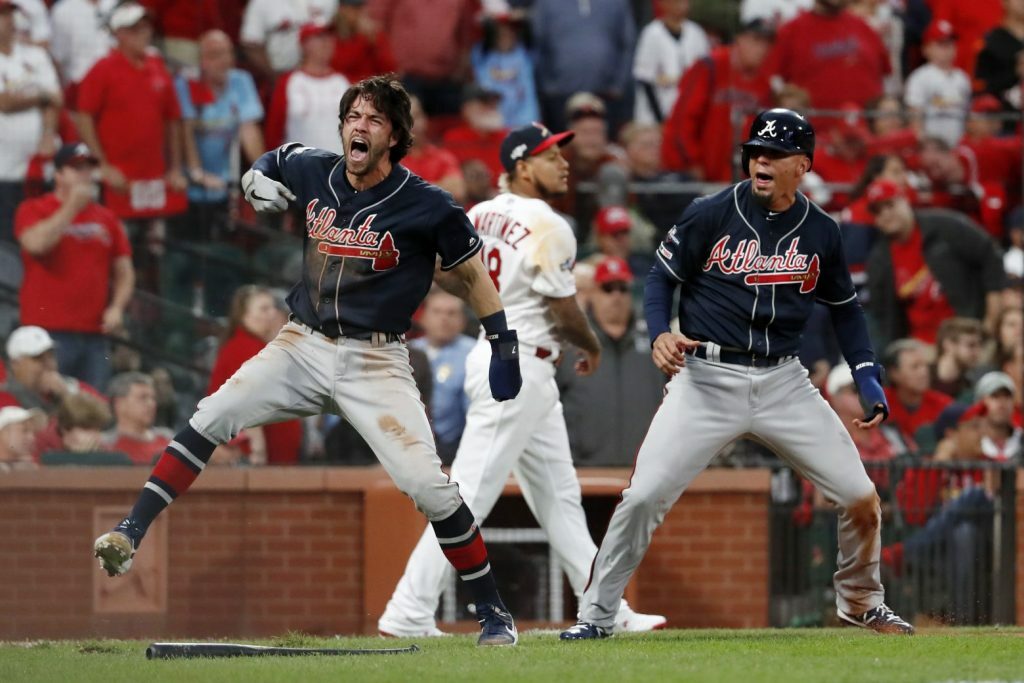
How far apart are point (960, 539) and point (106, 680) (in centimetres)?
599

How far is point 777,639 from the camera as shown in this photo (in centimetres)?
709

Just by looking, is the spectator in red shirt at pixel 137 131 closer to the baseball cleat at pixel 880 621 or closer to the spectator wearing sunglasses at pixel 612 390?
the spectator wearing sunglasses at pixel 612 390

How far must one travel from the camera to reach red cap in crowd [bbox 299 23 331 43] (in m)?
11.5

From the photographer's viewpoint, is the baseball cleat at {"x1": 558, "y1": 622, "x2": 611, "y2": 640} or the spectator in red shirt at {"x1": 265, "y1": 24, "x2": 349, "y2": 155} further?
the spectator in red shirt at {"x1": 265, "y1": 24, "x2": 349, "y2": 155}

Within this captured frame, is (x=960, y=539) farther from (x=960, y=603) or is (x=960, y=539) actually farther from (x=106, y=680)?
(x=106, y=680)

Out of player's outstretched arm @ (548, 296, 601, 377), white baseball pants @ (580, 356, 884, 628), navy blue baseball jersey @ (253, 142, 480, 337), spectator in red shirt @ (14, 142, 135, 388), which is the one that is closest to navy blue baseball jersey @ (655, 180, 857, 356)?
white baseball pants @ (580, 356, 884, 628)

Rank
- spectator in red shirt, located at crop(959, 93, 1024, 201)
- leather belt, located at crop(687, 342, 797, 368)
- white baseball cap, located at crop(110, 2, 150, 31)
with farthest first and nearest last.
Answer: spectator in red shirt, located at crop(959, 93, 1024, 201) < white baseball cap, located at crop(110, 2, 150, 31) < leather belt, located at crop(687, 342, 797, 368)

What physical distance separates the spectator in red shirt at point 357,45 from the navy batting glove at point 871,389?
5758mm

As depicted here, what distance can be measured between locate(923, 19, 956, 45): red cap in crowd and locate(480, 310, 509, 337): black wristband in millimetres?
7776

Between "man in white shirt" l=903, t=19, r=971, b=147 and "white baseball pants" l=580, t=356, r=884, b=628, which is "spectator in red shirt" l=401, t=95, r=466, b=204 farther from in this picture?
"white baseball pants" l=580, t=356, r=884, b=628

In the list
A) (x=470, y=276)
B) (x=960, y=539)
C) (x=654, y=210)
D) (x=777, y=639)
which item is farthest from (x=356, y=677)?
(x=654, y=210)

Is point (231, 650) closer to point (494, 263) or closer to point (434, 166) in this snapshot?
point (494, 263)

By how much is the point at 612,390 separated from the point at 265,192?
152 inches

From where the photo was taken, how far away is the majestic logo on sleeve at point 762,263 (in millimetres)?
6699
